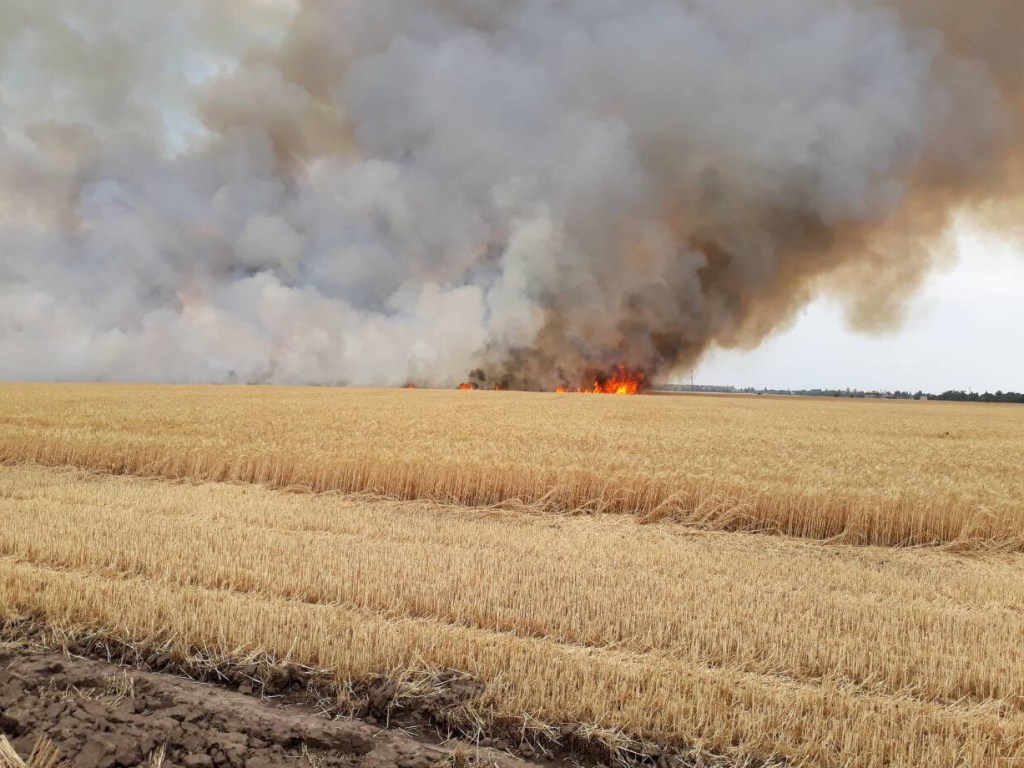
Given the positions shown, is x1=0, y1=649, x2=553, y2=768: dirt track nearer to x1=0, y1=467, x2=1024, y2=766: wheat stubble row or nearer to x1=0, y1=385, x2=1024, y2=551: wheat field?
x1=0, y1=467, x2=1024, y2=766: wheat stubble row

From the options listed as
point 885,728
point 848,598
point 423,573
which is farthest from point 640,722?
point 848,598

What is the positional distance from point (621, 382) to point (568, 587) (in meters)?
92.4

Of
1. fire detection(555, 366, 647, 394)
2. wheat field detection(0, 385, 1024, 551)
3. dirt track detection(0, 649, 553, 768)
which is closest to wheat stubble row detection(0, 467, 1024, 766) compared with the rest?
dirt track detection(0, 649, 553, 768)

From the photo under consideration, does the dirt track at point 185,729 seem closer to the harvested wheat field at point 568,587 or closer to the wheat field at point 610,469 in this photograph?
the harvested wheat field at point 568,587

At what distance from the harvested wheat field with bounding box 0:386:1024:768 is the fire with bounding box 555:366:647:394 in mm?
81748

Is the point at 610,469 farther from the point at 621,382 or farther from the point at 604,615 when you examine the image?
the point at 621,382

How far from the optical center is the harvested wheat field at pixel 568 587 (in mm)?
4129

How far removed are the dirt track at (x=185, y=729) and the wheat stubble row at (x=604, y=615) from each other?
55 cm

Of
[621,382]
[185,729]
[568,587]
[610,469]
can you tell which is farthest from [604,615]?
[621,382]

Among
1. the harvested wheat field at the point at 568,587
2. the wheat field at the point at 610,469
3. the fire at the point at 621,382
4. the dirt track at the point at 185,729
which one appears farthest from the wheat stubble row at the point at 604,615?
the fire at the point at 621,382

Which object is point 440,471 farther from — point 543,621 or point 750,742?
point 750,742

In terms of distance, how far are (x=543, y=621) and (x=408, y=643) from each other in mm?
1235

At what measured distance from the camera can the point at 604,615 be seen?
5.77 metres

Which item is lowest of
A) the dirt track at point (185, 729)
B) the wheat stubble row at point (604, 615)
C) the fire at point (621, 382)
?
the dirt track at point (185, 729)
